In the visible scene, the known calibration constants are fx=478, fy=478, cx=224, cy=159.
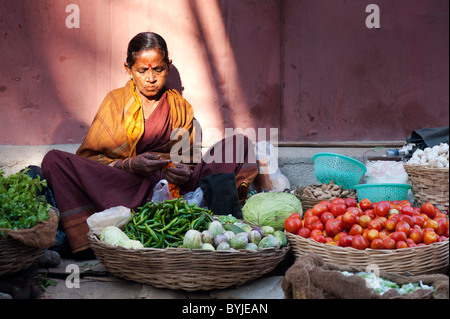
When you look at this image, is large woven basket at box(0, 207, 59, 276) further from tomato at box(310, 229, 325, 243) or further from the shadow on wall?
the shadow on wall

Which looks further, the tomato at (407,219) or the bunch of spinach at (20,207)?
the tomato at (407,219)

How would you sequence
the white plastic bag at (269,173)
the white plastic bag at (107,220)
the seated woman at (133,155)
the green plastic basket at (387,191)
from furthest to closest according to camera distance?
the white plastic bag at (269,173), the seated woman at (133,155), the green plastic basket at (387,191), the white plastic bag at (107,220)

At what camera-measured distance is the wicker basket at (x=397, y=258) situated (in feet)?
9.27

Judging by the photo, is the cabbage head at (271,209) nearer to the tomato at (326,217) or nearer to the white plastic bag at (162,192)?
the tomato at (326,217)

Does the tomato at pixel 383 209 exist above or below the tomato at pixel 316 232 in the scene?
above

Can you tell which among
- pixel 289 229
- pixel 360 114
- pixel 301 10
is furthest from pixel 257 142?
pixel 289 229

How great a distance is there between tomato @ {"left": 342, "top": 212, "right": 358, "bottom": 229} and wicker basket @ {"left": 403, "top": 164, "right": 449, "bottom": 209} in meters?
0.69

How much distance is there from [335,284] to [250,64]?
320cm

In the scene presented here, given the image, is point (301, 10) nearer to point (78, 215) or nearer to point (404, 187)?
point (404, 187)

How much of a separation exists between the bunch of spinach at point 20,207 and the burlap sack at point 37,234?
0.22ft

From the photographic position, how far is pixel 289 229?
3309mm

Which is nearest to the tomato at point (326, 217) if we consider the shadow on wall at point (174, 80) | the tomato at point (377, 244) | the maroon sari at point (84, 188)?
the tomato at point (377, 244)

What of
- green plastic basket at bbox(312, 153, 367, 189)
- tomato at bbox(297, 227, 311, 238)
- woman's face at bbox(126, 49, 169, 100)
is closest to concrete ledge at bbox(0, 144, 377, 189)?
green plastic basket at bbox(312, 153, 367, 189)

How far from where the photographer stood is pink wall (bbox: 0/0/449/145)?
4867 millimetres
